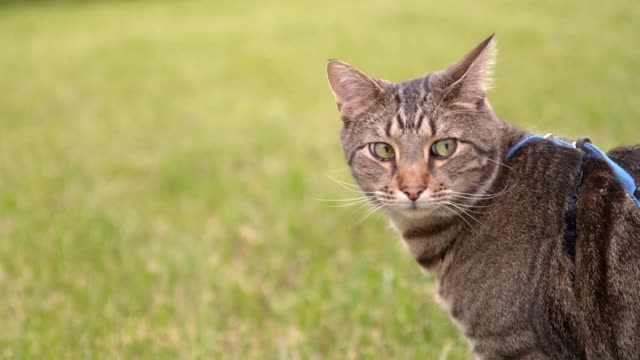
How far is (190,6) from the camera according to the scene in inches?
778

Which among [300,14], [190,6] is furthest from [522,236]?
[190,6]

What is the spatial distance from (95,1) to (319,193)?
21.4m

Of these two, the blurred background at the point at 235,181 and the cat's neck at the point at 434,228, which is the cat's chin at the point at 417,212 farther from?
the blurred background at the point at 235,181

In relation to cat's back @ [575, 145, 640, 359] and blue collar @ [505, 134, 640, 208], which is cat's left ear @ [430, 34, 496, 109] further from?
cat's back @ [575, 145, 640, 359]

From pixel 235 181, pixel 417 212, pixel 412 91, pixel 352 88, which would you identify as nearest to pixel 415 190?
pixel 417 212

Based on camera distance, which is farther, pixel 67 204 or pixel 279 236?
pixel 67 204

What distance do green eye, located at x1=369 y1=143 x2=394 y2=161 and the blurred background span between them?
982mm

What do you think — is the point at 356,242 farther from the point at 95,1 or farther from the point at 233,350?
the point at 95,1

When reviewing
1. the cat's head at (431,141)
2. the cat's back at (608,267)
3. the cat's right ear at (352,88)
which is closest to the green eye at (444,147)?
the cat's head at (431,141)

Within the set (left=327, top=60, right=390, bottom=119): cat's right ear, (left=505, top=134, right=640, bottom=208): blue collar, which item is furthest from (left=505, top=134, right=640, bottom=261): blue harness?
(left=327, top=60, right=390, bottom=119): cat's right ear

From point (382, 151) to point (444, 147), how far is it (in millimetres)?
273

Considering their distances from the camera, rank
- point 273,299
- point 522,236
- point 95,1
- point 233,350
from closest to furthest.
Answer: point 522,236
point 233,350
point 273,299
point 95,1

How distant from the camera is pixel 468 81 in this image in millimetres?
2695

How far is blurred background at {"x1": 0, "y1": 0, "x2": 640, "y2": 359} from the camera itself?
3.40 meters
